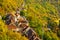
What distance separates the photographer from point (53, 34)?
3100 cm

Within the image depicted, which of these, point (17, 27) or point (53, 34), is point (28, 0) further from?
point (17, 27)

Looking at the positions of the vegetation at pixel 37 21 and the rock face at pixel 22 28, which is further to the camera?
the rock face at pixel 22 28

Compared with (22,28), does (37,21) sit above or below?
below

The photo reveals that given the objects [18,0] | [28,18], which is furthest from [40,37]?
[18,0]

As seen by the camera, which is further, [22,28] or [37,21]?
[37,21]

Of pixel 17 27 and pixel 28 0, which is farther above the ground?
pixel 17 27

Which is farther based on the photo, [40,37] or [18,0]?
[18,0]

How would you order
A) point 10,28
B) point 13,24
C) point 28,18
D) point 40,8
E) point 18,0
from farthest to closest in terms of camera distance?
point 40,8
point 18,0
point 28,18
point 13,24
point 10,28

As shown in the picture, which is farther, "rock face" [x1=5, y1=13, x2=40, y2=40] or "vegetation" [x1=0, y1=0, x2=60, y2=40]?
"rock face" [x1=5, y1=13, x2=40, y2=40]

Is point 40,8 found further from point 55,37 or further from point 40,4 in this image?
point 55,37

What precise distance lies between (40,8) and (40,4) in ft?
9.77

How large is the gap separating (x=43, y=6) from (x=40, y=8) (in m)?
1.78

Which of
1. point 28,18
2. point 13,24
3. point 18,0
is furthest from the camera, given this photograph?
point 18,0

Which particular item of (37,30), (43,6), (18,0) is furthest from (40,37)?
(43,6)
